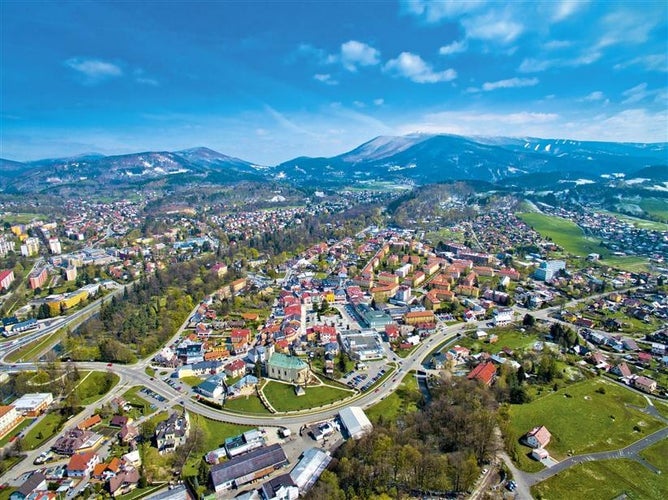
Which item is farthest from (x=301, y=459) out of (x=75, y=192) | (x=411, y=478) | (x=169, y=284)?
(x=75, y=192)

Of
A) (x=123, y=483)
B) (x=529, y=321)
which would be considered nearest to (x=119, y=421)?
(x=123, y=483)

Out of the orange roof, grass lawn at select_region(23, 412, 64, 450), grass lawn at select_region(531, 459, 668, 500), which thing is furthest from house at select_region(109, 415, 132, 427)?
grass lawn at select_region(531, 459, 668, 500)

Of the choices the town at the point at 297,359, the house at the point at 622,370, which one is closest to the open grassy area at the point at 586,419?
the town at the point at 297,359

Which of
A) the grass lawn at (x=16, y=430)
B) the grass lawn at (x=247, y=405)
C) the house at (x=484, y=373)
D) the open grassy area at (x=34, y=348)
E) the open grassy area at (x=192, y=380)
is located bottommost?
the grass lawn at (x=247, y=405)

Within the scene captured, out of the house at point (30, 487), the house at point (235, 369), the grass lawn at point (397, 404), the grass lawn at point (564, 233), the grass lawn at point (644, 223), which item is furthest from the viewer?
the grass lawn at point (644, 223)

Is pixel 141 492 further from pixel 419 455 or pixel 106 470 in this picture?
pixel 419 455

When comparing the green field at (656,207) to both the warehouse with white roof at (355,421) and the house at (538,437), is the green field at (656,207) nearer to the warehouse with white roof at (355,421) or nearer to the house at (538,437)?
the house at (538,437)

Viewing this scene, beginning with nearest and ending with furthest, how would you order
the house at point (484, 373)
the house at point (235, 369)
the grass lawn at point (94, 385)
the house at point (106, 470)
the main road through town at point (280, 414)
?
the house at point (106, 470), the main road through town at point (280, 414), the house at point (484, 373), the grass lawn at point (94, 385), the house at point (235, 369)

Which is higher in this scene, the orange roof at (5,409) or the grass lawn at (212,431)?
the orange roof at (5,409)
